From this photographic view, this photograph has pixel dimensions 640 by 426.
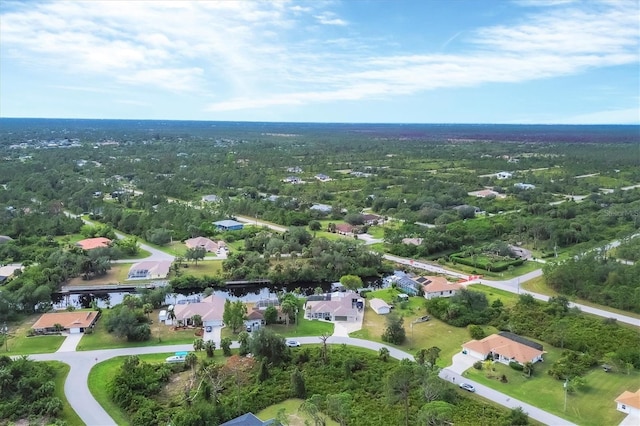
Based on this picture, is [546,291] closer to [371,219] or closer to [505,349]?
[505,349]

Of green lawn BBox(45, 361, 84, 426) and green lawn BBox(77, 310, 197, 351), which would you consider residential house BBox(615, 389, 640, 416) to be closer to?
green lawn BBox(77, 310, 197, 351)

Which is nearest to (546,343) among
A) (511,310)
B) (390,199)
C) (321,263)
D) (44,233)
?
(511,310)

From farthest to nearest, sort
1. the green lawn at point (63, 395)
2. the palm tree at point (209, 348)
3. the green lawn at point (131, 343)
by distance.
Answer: the green lawn at point (131, 343) < the palm tree at point (209, 348) < the green lawn at point (63, 395)

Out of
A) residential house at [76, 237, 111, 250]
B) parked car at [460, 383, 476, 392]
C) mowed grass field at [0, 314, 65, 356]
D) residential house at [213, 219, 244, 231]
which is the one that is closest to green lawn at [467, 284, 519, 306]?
A: parked car at [460, 383, 476, 392]

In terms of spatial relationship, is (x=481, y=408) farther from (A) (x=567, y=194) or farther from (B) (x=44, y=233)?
(A) (x=567, y=194)

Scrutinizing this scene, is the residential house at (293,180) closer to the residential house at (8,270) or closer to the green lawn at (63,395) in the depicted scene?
the residential house at (8,270)

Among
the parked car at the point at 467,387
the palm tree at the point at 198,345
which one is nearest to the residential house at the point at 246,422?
the palm tree at the point at 198,345

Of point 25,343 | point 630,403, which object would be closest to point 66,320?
point 25,343
